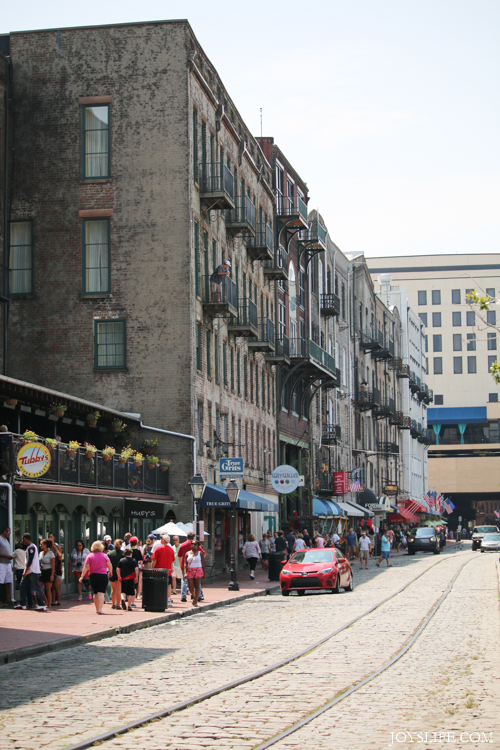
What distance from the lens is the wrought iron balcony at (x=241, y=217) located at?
4231 cm

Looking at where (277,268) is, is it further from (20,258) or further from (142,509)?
(142,509)

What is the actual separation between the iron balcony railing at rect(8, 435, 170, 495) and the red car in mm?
5525

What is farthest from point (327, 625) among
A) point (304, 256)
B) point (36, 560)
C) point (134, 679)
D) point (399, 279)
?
point (399, 279)

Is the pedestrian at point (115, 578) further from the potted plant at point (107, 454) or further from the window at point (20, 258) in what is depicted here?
the window at point (20, 258)

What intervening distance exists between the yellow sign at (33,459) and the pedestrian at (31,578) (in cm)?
159

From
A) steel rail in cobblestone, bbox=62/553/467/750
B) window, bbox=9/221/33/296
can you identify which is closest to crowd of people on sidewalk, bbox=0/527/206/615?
steel rail in cobblestone, bbox=62/553/467/750

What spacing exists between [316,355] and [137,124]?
20385mm

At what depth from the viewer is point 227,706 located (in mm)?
10891

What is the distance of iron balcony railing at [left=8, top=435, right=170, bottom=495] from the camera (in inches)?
1067

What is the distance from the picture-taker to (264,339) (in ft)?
153

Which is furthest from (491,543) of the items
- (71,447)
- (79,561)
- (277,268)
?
(79,561)

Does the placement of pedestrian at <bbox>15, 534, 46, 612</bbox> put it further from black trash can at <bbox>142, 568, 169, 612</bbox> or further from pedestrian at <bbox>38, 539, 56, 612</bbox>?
black trash can at <bbox>142, 568, 169, 612</bbox>

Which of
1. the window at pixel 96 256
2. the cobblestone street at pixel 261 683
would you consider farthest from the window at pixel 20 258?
the cobblestone street at pixel 261 683

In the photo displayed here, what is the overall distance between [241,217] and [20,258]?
10.1m
